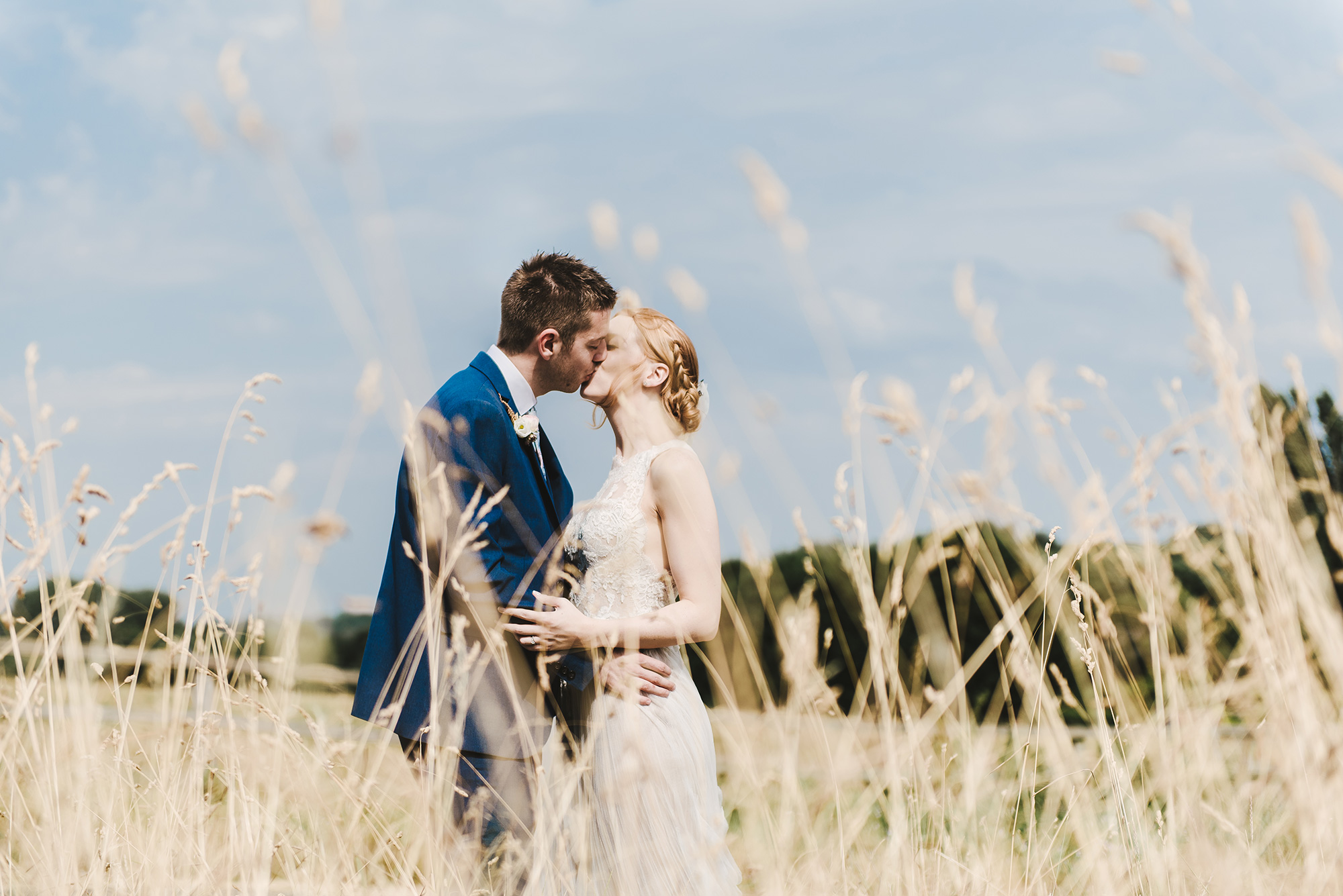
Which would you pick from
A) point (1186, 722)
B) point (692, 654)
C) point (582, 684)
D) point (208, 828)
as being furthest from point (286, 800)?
point (692, 654)

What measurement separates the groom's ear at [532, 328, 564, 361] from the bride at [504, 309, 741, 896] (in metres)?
0.36

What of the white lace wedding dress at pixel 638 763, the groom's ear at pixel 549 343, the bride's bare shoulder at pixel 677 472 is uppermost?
the groom's ear at pixel 549 343

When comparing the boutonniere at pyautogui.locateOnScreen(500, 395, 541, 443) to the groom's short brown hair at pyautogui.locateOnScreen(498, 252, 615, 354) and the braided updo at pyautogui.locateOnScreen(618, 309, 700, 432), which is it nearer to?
the groom's short brown hair at pyautogui.locateOnScreen(498, 252, 615, 354)

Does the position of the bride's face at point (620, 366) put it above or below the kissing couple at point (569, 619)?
above

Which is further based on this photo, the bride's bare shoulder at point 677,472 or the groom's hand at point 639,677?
the bride's bare shoulder at point 677,472

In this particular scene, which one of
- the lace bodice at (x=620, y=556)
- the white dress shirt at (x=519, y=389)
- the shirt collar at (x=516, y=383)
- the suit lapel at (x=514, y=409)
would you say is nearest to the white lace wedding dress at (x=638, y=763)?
the lace bodice at (x=620, y=556)

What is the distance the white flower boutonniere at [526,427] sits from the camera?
249cm

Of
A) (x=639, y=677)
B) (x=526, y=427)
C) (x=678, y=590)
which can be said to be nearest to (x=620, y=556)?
(x=678, y=590)

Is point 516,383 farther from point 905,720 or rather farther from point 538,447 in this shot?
point 905,720

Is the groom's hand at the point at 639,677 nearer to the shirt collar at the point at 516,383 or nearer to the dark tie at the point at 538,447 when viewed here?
the dark tie at the point at 538,447

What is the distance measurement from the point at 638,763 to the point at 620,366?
1042mm

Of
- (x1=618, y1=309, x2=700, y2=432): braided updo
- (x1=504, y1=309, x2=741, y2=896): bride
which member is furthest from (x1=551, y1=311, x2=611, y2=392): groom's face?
(x1=504, y1=309, x2=741, y2=896): bride

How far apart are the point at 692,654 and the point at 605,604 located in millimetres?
4496

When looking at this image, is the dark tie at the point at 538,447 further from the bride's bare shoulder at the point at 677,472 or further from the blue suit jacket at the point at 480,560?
the bride's bare shoulder at the point at 677,472
